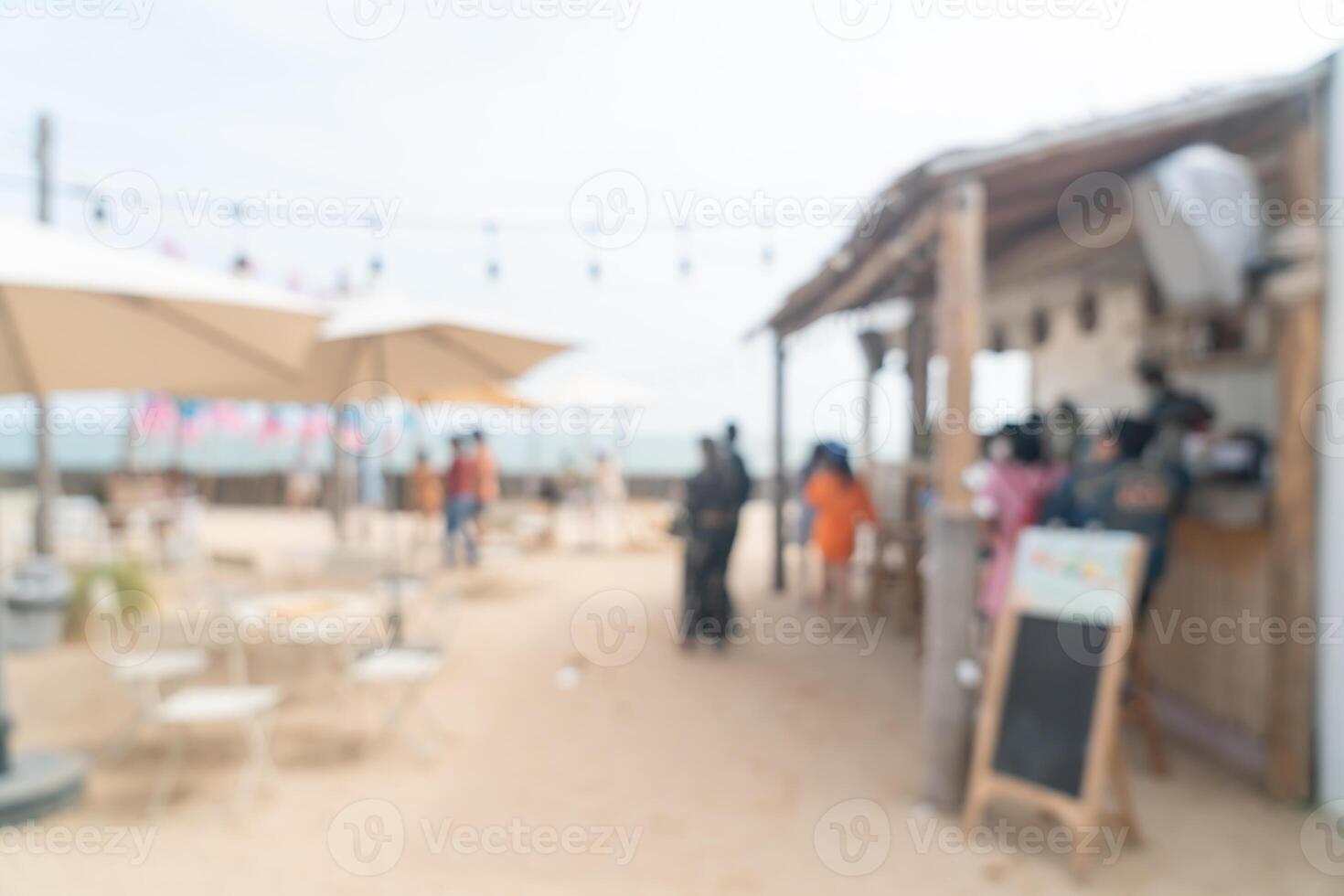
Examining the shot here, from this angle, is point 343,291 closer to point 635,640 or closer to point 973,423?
point 635,640

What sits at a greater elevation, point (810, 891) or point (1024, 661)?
point (1024, 661)

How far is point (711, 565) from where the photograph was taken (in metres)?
6.43

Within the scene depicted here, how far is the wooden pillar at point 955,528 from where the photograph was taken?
3.62m

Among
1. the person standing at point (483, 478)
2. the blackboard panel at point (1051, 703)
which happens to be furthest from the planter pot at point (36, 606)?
the blackboard panel at point (1051, 703)

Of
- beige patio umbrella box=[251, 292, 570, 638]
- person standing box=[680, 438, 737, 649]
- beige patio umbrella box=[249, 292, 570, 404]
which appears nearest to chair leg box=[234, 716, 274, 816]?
beige patio umbrella box=[251, 292, 570, 638]

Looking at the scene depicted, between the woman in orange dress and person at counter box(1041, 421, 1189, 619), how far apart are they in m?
3.12

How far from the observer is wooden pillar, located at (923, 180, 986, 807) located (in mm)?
3617

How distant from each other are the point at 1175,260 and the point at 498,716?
467cm

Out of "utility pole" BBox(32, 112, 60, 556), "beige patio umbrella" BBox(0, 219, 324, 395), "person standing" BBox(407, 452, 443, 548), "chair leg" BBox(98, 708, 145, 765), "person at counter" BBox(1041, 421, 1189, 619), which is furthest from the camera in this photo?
"person standing" BBox(407, 452, 443, 548)

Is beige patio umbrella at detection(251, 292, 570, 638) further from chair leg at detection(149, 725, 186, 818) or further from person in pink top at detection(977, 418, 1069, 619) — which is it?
person in pink top at detection(977, 418, 1069, 619)

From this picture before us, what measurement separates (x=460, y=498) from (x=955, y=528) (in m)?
7.43

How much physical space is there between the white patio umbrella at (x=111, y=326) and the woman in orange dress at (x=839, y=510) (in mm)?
4568

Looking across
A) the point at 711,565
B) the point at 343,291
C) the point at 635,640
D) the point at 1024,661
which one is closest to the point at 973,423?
the point at 1024,661

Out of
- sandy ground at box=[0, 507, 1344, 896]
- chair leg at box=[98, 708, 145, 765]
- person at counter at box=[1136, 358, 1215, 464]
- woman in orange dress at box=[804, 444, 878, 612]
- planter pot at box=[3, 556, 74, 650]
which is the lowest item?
sandy ground at box=[0, 507, 1344, 896]
